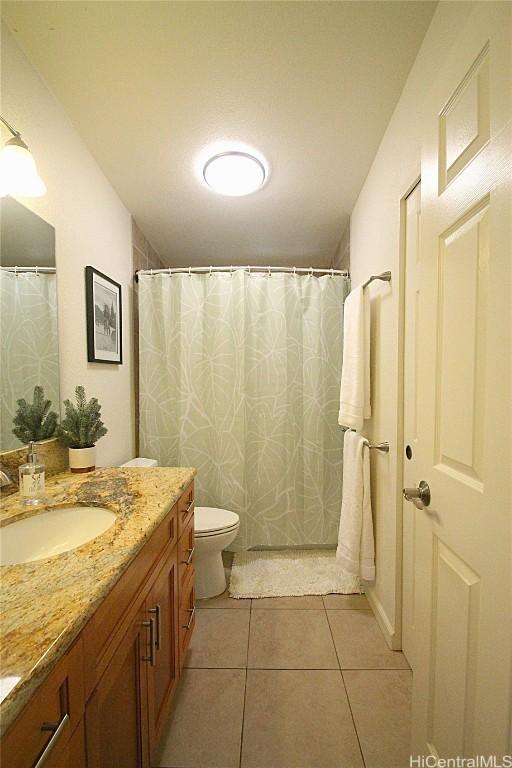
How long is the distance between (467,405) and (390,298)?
91cm

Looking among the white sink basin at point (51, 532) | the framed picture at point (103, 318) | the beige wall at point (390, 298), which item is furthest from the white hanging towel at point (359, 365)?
the framed picture at point (103, 318)

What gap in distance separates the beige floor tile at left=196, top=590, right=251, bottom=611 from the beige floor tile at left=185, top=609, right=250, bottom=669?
A: 0.04 m

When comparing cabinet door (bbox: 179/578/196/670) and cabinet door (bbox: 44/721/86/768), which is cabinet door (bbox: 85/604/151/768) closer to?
cabinet door (bbox: 44/721/86/768)

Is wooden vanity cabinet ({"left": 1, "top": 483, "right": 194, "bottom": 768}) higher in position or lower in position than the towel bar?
lower

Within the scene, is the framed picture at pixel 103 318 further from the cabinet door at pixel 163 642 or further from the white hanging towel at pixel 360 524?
the white hanging towel at pixel 360 524

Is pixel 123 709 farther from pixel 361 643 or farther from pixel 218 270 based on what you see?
pixel 218 270

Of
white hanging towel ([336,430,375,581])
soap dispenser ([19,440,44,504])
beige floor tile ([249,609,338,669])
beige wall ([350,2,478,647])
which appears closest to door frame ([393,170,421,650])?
beige wall ([350,2,478,647])

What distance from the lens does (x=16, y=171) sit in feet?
3.29

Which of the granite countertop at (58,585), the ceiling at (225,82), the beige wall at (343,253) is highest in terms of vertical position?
the ceiling at (225,82)

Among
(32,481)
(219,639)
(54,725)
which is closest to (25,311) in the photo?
(32,481)

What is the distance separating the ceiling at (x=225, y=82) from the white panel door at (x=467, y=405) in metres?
0.60

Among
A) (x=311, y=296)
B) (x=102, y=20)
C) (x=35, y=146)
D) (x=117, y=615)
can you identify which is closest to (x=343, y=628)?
→ (x=117, y=615)

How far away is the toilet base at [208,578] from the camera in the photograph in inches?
69.3

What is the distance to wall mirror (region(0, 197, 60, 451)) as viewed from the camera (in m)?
1.03
